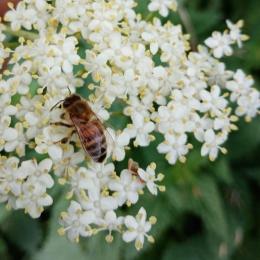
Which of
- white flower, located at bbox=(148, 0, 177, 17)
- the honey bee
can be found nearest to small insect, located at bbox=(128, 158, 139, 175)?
the honey bee

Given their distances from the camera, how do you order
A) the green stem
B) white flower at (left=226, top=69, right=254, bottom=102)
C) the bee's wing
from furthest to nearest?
white flower at (left=226, top=69, right=254, bottom=102)
the green stem
the bee's wing

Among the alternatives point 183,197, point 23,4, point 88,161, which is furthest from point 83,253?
point 23,4

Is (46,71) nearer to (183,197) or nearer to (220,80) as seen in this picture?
(220,80)

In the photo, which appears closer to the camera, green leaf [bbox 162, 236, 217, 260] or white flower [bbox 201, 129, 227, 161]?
white flower [bbox 201, 129, 227, 161]

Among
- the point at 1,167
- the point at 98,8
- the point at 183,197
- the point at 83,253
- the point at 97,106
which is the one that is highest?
the point at 98,8

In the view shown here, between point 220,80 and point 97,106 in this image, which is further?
point 220,80

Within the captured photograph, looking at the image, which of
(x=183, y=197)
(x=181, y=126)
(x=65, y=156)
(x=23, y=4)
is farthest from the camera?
(x=183, y=197)

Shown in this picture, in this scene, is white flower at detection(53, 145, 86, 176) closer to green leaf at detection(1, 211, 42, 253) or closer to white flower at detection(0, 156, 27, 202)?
white flower at detection(0, 156, 27, 202)
